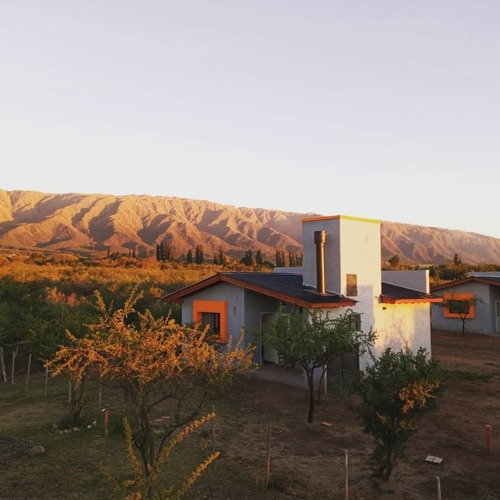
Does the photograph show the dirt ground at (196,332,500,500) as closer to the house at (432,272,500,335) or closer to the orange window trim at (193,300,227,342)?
the orange window trim at (193,300,227,342)

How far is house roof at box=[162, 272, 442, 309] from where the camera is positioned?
18828mm

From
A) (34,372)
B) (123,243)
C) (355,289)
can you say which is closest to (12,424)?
(34,372)

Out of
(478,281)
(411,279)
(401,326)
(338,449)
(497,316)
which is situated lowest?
(338,449)

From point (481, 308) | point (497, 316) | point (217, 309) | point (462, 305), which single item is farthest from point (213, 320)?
point (497, 316)

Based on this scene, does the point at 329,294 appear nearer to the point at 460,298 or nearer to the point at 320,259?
the point at 320,259

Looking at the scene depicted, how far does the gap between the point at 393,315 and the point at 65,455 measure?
597 inches

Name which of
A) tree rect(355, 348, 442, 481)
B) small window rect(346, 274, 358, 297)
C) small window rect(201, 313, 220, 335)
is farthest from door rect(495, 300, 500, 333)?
tree rect(355, 348, 442, 481)

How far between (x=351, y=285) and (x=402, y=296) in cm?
337

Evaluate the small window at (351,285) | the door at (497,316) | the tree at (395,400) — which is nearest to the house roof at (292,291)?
the small window at (351,285)

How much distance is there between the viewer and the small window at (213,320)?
73.8 feet

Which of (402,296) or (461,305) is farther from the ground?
(402,296)

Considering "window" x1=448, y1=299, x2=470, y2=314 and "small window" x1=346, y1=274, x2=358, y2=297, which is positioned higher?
"small window" x1=346, y1=274, x2=358, y2=297

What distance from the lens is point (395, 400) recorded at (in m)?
10.4

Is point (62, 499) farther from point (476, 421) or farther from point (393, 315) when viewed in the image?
point (393, 315)
